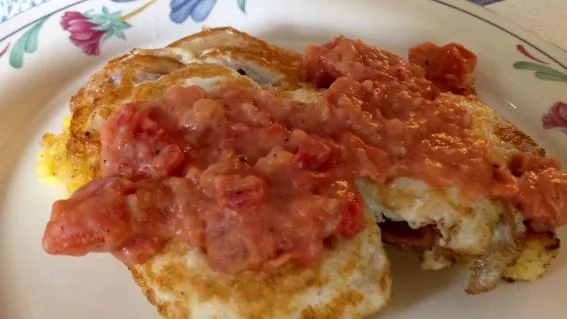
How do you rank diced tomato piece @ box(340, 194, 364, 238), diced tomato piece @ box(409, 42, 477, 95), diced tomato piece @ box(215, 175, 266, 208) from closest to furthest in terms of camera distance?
diced tomato piece @ box(215, 175, 266, 208) < diced tomato piece @ box(340, 194, 364, 238) < diced tomato piece @ box(409, 42, 477, 95)

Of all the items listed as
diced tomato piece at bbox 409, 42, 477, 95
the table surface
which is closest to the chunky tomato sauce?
diced tomato piece at bbox 409, 42, 477, 95

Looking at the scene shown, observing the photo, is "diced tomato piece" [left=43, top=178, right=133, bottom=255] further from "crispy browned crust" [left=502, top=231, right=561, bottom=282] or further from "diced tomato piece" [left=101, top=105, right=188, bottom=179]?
"crispy browned crust" [left=502, top=231, right=561, bottom=282]

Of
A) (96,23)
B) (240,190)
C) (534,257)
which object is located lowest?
(534,257)

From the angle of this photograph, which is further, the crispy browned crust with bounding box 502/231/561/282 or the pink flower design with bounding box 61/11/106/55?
the pink flower design with bounding box 61/11/106/55

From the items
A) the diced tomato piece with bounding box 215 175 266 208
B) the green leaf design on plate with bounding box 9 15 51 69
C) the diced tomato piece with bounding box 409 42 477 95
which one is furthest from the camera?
the green leaf design on plate with bounding box 9 15 51 69

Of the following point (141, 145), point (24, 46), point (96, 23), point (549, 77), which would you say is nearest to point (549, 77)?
point (549, 77)

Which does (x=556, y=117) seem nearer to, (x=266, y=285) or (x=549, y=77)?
(x=549, y=77)

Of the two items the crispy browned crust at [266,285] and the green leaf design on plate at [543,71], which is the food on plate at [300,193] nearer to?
the crispy browned crust at [266,285]
